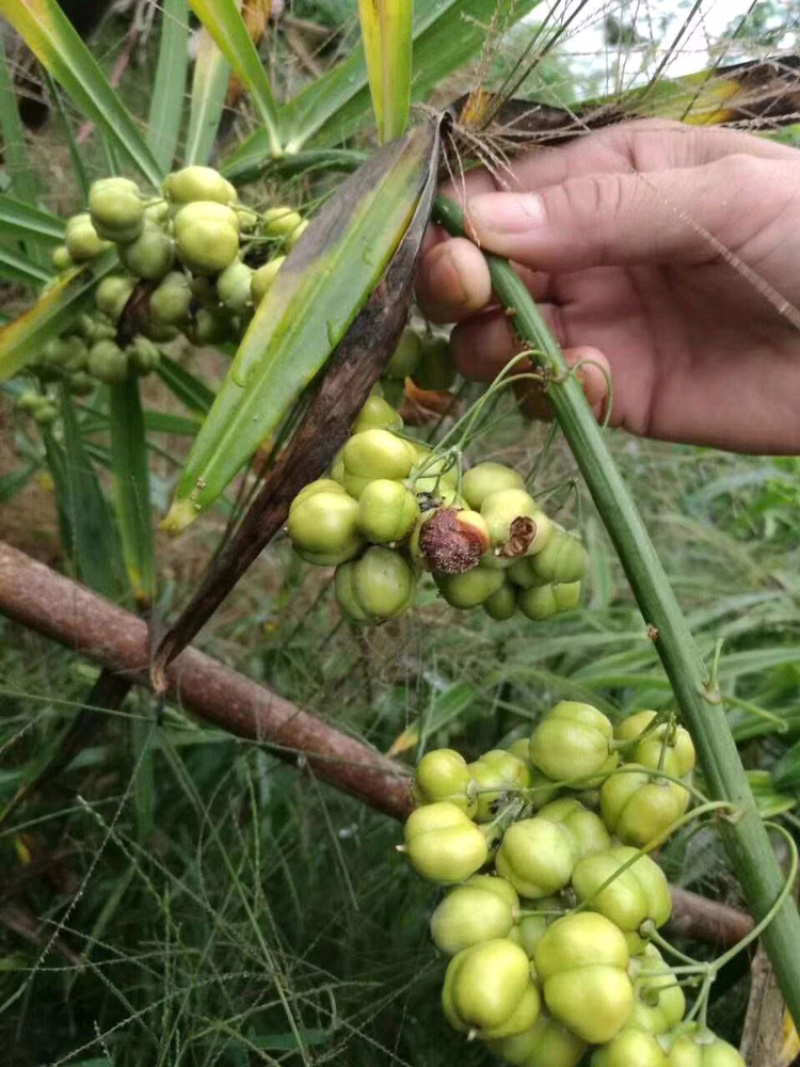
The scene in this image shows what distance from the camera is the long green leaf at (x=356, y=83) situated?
1097 millimetres

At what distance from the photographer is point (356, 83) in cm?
115

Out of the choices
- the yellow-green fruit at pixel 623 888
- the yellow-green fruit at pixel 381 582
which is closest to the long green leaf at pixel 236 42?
the yellow-green fruit at pixel 381 582

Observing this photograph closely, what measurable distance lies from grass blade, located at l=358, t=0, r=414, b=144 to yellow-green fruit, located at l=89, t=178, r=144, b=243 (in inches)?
10.2

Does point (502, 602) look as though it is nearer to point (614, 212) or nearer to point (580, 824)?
point (580, 824)

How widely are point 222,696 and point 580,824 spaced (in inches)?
19.9

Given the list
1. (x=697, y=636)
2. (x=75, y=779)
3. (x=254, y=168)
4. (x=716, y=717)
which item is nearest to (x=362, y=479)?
(x=716, y=717)

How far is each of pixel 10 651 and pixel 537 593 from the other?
992 millimetres

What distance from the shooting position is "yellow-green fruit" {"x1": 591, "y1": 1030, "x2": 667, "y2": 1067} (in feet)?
2.05

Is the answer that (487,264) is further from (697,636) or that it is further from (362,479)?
(697,636)

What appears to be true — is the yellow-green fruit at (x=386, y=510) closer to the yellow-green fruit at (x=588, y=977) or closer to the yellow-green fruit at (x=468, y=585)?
the yellow-green fruit at (x=468, y=585)

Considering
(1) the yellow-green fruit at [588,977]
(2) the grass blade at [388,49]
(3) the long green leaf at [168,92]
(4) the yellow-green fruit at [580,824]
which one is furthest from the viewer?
(3) the long green leaf at [168,92]

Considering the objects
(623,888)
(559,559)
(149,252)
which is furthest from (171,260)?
(623,888)

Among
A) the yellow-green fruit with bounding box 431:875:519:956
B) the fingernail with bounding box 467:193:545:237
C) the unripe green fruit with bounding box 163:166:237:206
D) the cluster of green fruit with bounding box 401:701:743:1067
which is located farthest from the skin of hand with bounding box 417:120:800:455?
the yellow-green fruit with bounding box 431:875:519:956

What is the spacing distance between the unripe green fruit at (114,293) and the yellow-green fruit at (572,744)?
2.20 feet
